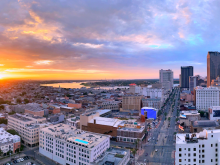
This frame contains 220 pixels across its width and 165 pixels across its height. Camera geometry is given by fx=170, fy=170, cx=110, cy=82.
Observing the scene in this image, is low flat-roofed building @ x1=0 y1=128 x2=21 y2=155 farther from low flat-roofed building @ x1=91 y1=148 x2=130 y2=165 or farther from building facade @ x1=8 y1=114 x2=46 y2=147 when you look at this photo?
low flat-roofed building @ x1=91 y1=148 x2=130 y2=165

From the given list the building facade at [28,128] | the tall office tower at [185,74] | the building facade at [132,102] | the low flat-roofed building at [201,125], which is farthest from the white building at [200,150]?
the tall office tower at [185,74]

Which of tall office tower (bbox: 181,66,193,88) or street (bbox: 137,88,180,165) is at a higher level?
tall office tower (bbox: 181,66,193,88)

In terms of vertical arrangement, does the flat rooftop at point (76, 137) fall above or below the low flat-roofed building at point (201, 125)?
above

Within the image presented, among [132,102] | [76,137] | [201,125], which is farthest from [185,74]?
[76,137]

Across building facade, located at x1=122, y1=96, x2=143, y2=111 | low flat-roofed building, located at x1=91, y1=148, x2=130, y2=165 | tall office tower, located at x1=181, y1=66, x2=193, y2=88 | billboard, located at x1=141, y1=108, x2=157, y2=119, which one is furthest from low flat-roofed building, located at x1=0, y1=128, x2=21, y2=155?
tall office tower, located at x1=181, y1=66, x2=193, y2=88

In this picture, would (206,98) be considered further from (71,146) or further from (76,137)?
(71,146)

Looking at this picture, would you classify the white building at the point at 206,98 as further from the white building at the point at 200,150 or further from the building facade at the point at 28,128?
the building facade at the point at 28,128
